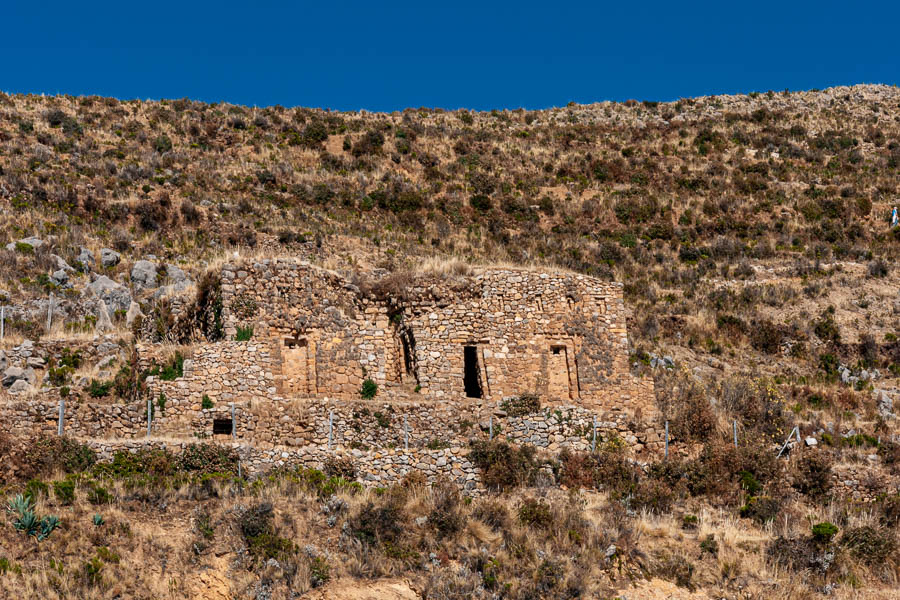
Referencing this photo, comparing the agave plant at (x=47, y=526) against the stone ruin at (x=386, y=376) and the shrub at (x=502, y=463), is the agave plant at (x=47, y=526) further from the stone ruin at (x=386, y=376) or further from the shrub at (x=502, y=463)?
the shrub at (x=502, y=463)

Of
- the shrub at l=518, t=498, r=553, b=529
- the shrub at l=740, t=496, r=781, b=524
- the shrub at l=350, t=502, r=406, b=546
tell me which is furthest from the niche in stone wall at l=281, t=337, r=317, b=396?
the shrub at l=740, t=496, r=781, b=524

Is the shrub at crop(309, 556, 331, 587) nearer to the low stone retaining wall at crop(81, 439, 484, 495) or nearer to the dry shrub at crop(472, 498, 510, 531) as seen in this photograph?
the low stone retaining wall at crop(81, 439, 484, 495)

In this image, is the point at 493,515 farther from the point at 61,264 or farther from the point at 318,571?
the point at 61,264

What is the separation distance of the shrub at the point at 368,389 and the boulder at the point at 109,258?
1502cm

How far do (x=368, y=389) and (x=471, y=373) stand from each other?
289 centimetres

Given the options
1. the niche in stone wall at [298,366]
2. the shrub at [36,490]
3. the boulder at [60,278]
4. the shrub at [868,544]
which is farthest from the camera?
the boulder at [60,278]

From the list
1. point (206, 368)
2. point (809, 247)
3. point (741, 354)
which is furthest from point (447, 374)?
point (809, 247)

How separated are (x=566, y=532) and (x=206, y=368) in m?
8.92

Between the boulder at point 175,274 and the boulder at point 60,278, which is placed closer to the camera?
the boulder at point 60,278

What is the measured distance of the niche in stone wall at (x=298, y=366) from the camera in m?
19.7

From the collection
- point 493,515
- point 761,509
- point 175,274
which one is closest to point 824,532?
point 761,509

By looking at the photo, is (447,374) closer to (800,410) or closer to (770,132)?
(800,410)

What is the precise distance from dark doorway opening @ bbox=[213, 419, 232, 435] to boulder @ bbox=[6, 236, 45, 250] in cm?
1607

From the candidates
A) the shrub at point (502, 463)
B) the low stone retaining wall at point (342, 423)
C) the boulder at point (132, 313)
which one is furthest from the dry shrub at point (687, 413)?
the boulder at point (132, 313)
